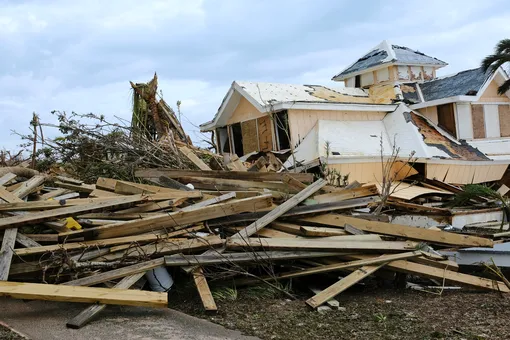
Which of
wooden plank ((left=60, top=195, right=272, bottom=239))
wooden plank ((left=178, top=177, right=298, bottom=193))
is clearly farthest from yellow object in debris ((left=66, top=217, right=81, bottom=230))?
wooden plank ((left=178, top=177, right=298, bottom=193))

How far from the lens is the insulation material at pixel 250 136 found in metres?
16.4

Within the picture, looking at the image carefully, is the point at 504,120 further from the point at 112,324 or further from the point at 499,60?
the point at 112,324

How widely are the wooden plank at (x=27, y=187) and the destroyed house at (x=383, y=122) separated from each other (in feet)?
21.9

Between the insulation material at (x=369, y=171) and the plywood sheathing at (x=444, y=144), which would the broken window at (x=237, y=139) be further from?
the plywood sheathing at (x=444, y=144)

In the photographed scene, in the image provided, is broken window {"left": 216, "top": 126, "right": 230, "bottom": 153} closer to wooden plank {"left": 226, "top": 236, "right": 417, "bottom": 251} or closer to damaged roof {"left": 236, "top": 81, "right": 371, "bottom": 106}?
damaged roof {"left": 236, "top": 81, "right": 371, "bottom": 106}

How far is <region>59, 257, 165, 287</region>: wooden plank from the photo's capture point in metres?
5.68

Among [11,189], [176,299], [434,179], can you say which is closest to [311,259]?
[176,299]

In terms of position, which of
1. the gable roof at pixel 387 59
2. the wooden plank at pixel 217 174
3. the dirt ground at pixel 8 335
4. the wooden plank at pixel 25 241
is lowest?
the dirt ground at pixel 8 335

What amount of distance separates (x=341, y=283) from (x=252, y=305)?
3.36 ft

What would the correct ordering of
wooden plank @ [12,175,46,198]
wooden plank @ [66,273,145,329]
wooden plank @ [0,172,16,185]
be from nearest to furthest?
wooden plank @ [66,273,145,329]
wooden plank @ [12,175,46,198]
wooden plank @ [0,172,16,185]

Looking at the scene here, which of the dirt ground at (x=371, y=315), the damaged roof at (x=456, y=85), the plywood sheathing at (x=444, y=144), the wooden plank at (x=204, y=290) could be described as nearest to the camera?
the dirt ground at (x=371, y=315)

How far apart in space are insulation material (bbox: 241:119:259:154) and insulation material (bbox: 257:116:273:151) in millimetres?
194

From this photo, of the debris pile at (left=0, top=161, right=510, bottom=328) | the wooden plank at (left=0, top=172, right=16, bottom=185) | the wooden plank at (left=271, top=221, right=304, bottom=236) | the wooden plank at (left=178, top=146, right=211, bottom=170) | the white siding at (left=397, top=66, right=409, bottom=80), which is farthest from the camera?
the white siding at (left=397, top=66, right=409, bottom=80)

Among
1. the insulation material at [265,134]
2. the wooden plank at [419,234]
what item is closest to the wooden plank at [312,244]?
the wooden plank at [419,234]
